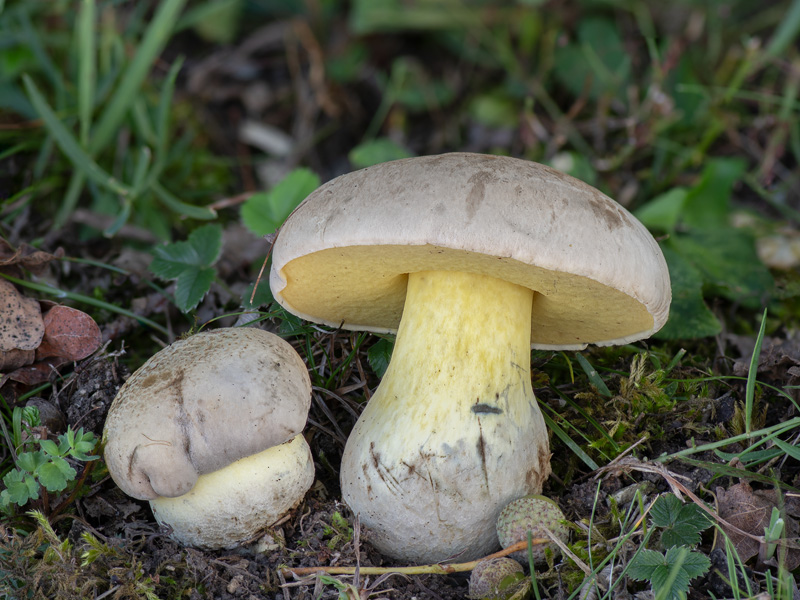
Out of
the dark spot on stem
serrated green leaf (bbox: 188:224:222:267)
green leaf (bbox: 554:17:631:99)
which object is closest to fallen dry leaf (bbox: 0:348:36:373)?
serrated green leaf (bbox: 188:224:222:267)

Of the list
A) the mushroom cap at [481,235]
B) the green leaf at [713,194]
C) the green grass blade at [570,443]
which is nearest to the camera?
the mushroom cap at [481,235]

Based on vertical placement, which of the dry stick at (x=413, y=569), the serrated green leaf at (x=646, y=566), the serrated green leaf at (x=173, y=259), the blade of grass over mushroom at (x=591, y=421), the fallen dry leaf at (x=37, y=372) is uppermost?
the serrated green leaf at (x=173, y=259)

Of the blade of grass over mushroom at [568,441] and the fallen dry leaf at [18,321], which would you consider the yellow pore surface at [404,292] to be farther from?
the fallen dry leaf at [18,321]

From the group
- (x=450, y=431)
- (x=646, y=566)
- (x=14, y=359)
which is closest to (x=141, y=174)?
(x=14, y=359)

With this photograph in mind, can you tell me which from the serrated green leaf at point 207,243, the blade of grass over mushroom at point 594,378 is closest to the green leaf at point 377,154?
the serrated green leaf at point 207,243

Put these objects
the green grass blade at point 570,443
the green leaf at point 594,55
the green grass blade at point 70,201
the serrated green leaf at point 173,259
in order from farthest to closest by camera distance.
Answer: the green leaf at point 594,55 < the green grass blade at point 70,201 < the serrated green leaf at point 173,259 < the green grass blade at point 570,443

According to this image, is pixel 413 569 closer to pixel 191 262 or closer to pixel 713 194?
pixel 191 262

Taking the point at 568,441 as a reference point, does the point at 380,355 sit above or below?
above
